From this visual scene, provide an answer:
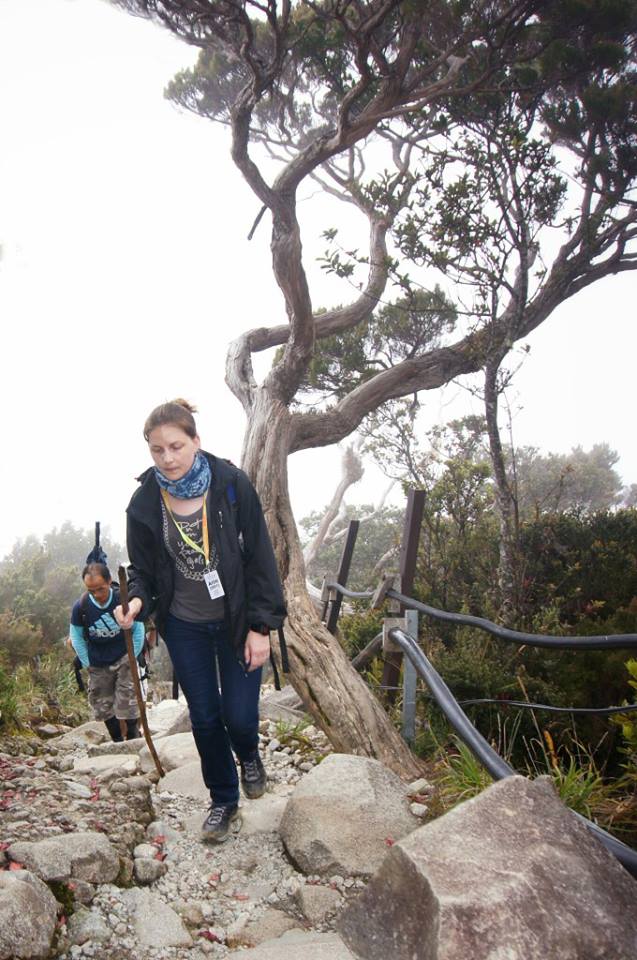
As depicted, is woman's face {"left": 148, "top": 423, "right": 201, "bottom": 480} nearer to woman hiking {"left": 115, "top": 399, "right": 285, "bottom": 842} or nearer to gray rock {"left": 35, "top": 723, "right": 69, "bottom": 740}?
woman hiking {"left": 115, "top": 399, "right": 285, "bottom": 842}

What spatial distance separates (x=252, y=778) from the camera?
337cm

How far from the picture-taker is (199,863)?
2.84 m

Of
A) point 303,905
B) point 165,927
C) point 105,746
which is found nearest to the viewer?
point 165,927

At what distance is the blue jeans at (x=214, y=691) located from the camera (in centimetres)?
300

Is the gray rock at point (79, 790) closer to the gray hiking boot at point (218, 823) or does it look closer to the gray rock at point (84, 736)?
the gray hiking boot at point (218, 823)

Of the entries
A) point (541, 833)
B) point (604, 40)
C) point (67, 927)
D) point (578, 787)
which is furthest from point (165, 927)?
point (604, 40)

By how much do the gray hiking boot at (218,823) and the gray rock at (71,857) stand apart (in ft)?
1.69

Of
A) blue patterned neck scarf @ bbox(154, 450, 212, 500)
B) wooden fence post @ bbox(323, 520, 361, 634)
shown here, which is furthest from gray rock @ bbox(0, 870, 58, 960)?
wooden fence post @ bbox(323, 520, 361, 634)

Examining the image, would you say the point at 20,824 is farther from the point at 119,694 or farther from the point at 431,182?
the point at 431,182

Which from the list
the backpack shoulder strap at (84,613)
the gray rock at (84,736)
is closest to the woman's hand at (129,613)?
the backpack shoulder strap at (84,613)

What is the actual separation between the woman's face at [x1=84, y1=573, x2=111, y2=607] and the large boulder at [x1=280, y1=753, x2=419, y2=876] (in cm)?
232

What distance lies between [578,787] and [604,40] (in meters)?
7.33

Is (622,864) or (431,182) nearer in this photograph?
(622,864)

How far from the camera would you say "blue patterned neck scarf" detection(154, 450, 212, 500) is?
113 inches
